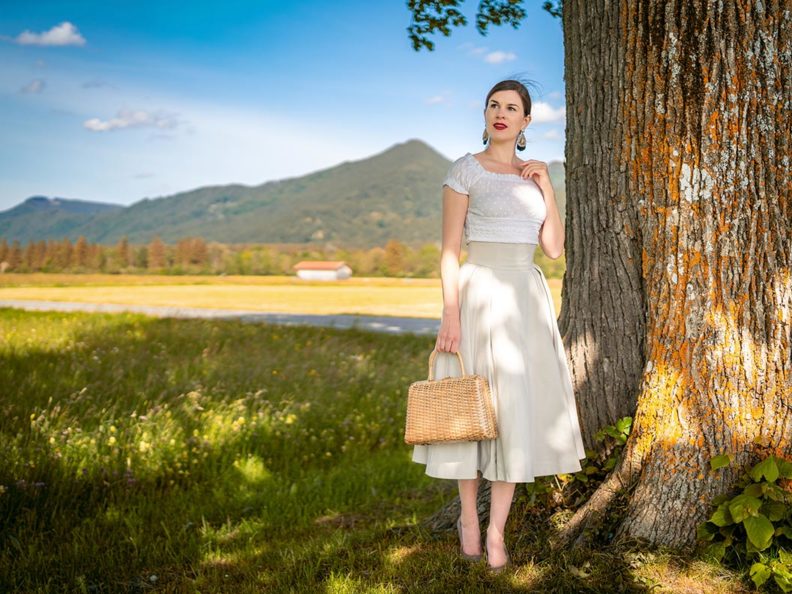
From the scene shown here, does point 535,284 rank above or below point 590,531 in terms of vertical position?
above

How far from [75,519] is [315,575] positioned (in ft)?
6.27

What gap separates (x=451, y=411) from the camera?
3.17 metres

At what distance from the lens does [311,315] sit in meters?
20.2

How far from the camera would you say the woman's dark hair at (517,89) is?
3332 mm

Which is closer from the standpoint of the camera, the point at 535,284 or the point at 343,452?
the point at 535,284

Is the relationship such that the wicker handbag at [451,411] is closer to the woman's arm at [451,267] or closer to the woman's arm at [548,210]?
the woman's arm at [451,267]

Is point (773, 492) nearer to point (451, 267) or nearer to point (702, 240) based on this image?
point (702, 240)

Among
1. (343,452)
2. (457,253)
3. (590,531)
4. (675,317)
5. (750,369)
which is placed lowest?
(343,452)

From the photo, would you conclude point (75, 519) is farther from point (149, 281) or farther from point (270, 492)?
point (149, 281)

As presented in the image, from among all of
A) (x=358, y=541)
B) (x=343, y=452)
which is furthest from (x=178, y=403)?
(x=358, y=541)

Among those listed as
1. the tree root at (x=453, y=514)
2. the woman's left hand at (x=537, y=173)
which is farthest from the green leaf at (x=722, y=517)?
the woman's left hand at (x=537, y=173)

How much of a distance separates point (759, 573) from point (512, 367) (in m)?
1.37

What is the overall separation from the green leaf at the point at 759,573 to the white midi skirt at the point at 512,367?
2.81 feet

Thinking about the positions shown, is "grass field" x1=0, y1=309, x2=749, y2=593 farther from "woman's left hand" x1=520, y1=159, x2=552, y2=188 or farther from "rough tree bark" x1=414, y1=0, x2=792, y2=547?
"woman's left hand" x1=520, y1=159, x2=552, y2=188
